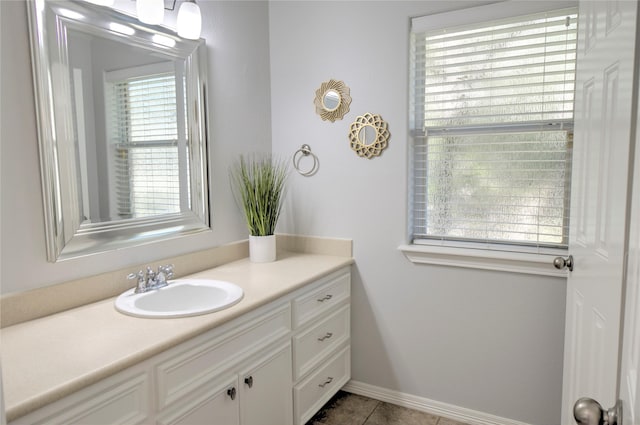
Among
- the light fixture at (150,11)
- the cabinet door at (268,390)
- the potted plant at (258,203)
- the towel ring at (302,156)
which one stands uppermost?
the light fixture at (150,11)

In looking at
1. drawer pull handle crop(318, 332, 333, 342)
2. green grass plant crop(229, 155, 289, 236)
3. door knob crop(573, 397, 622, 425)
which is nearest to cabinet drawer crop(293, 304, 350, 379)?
drawer pull handle crop(318, 332, 333, 342)

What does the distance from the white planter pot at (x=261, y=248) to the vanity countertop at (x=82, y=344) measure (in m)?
0.46

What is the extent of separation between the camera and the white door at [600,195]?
0.93m

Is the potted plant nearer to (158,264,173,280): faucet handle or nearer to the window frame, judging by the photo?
(158,264,173,280): faucet handle

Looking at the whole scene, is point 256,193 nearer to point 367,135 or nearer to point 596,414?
point 367,135

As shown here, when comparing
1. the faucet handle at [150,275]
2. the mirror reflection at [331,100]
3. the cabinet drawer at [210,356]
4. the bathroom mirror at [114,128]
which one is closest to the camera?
A: the cabinet drawer at [210,356]

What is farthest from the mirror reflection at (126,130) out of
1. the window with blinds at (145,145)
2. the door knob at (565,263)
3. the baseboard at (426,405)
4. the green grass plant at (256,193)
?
the door knob at (565,263)

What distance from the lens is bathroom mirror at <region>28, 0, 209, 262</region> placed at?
62.3 inches

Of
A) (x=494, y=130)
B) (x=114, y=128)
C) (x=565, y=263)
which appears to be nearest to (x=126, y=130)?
(x=114, y=128)

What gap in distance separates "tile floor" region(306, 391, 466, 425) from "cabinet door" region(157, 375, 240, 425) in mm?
810

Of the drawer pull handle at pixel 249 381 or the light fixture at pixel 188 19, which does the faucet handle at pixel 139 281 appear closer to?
the drawer pull handle at pixel 249 381

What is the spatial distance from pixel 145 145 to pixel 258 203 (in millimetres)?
650

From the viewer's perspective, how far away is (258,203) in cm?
237

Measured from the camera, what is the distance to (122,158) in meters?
1.86
